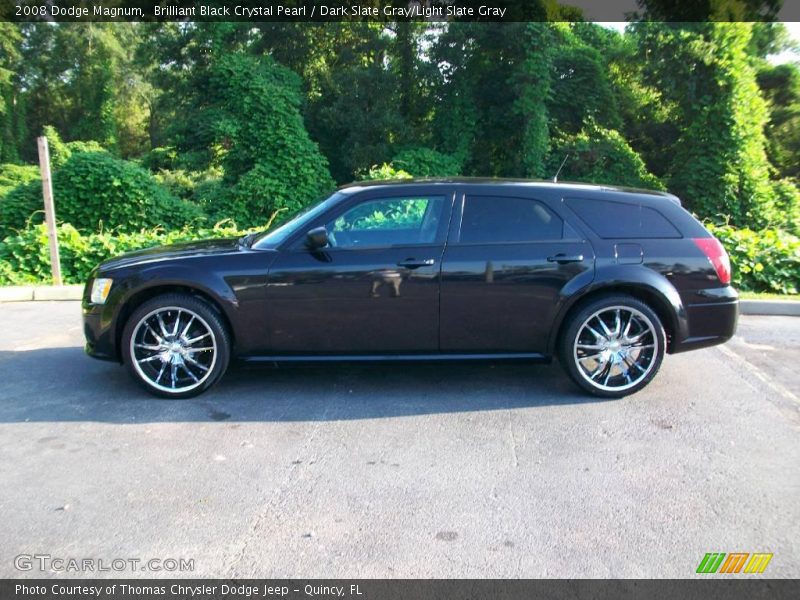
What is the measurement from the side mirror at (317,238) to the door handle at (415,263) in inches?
21.8

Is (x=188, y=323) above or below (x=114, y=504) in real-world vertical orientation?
above

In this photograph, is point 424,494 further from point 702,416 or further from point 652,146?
point 652,146

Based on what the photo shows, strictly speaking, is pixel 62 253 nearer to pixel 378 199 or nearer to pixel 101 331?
pixel 101 331

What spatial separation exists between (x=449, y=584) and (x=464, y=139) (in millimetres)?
21624

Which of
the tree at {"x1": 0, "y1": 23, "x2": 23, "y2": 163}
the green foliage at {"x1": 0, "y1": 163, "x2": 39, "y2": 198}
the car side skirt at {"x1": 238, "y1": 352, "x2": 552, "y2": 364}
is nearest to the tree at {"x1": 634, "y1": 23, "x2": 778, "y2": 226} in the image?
the car side skirt at {"x1": 238, "y1": 352, "x2": 552, "y2": 364}

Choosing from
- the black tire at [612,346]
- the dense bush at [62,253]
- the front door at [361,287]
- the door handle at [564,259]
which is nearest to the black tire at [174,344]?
the front door at [361,287]

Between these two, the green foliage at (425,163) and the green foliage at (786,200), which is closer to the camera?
the green foliage at (786,200)

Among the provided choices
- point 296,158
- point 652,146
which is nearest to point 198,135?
point 296,158

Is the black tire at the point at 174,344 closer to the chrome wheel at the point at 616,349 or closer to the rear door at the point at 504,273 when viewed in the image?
the rear door at the point at 504,273

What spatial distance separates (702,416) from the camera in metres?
4.48

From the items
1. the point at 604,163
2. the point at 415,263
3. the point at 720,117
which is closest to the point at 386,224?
the point at 415,263

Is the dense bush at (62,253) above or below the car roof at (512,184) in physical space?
below

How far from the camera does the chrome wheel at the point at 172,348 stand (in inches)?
184

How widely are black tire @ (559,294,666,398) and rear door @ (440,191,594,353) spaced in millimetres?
221
